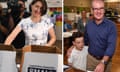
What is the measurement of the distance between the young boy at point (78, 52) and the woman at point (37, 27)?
0.23 metres

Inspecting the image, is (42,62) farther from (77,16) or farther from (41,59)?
(77,16)

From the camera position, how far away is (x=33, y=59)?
2.42m

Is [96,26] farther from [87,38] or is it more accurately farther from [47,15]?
[47,15]

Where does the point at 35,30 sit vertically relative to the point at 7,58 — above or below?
above

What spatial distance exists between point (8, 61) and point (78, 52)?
0.77 metres

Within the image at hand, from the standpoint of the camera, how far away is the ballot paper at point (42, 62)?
7.72 ft

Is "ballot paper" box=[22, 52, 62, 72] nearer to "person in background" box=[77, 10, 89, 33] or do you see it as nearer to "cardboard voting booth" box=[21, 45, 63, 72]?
"cardboard voting booth" box=[21, 45, 63, 72]

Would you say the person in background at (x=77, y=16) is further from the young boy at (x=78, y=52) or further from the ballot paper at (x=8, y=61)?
the ballot paper at (x=8, y=61)

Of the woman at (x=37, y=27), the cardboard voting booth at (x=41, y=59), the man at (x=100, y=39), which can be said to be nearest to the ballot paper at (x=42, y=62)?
the cardboard voting booth at (x=41, y=59)

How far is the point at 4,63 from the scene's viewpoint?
99.1 inches

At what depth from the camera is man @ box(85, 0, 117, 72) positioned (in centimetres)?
214

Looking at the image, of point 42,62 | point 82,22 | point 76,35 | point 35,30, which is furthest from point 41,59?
point 82,22

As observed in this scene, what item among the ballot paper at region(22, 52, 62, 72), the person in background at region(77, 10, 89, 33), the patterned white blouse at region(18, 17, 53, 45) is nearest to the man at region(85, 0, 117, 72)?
the person in background at region(77, 10, 89, 33)

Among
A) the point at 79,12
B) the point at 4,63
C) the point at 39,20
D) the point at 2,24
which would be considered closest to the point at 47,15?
the point at 39,20
